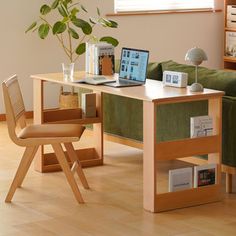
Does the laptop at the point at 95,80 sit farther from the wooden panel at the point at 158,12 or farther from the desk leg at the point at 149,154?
the wooden panel at the point at 158,12

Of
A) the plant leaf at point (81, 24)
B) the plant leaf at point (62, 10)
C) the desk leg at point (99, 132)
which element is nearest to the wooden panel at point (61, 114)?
the desk leg at point (99, 132)

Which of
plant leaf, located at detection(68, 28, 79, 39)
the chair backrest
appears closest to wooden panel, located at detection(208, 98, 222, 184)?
the chair backrest

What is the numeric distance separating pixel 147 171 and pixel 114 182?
764mm

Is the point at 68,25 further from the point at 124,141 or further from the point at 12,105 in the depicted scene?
the point at 12,105

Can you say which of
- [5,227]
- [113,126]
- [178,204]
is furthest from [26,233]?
[113,126]

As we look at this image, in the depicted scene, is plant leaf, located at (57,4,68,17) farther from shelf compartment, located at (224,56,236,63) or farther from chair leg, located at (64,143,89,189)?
shelf compartment, located at (224,56,236,63)

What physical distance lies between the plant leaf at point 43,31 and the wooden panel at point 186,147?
2.95 meters

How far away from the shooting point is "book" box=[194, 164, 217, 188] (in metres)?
4.75

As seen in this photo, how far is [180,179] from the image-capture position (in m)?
4.71

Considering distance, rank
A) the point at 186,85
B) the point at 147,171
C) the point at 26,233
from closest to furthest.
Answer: the point at 26,233, the point at 147,171, the point at 186,85

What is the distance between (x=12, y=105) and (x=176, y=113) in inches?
45.3

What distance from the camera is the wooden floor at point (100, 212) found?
427cm

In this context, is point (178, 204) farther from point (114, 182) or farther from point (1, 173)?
point (1, 173)

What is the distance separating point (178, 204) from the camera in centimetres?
471
